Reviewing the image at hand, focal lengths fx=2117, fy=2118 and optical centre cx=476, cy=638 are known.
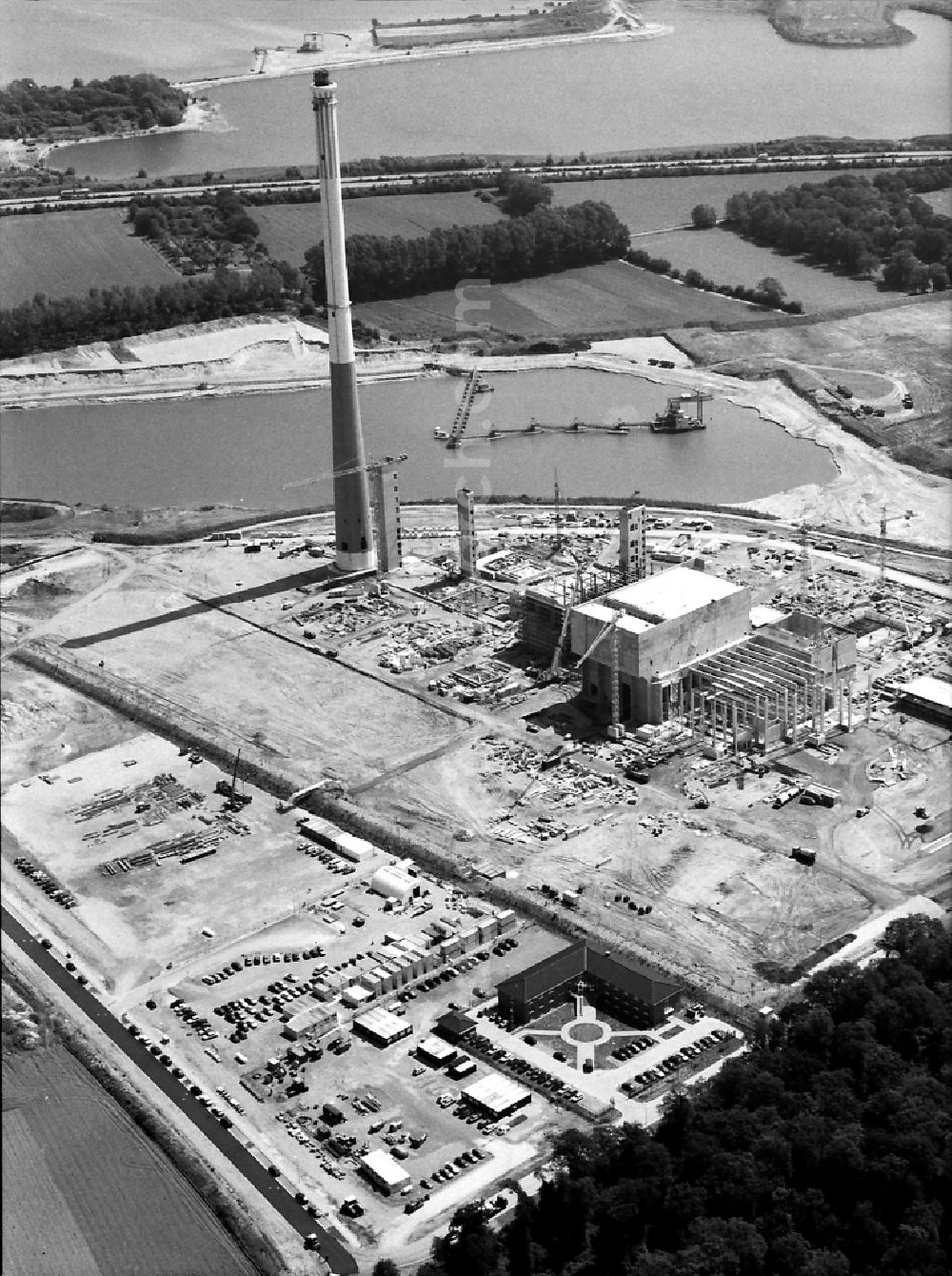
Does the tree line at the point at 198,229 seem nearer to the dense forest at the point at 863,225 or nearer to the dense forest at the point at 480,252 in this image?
the dense forest at the point at 480,252

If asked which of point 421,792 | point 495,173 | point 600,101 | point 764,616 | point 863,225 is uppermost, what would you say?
point 600,101

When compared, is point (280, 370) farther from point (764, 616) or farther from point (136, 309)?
point (764, 616)

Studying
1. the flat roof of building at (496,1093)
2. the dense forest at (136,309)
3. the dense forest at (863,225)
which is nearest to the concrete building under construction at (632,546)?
the flat roof of building at (496,1093)

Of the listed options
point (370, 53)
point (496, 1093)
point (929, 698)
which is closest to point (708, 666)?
point (929, 698)

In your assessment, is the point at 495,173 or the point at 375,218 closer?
the point at 375,218

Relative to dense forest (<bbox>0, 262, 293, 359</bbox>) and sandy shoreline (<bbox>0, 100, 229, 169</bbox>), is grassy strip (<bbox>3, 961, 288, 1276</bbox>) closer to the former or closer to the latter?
sandy shoreline (<bbox>0, 100, 229, 169</bbox>)

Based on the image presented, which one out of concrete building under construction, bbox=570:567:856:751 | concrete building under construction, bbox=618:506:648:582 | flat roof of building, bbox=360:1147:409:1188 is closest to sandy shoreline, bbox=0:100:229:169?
concrete building under construction, bbox=618:506:648:582
